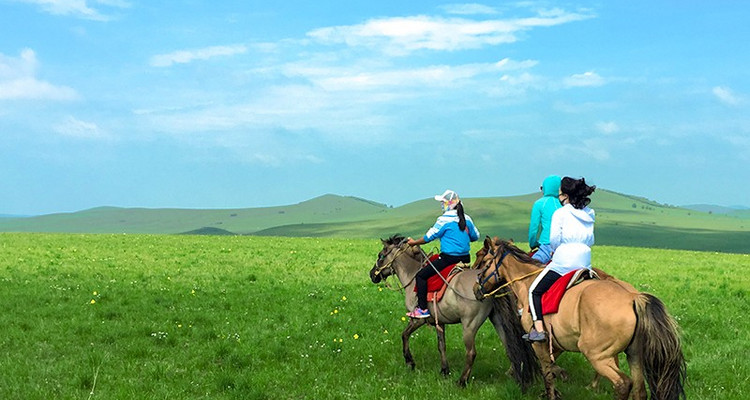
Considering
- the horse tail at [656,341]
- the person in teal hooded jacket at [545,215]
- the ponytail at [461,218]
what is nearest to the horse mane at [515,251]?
the person in teal hooded jacket at [545,215]

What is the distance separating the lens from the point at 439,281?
458 inches

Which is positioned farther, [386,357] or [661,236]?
[661,236]

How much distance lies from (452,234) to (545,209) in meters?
1.76

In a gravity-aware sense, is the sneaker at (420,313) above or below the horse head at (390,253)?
below

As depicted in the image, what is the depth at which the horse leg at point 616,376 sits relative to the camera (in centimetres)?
812

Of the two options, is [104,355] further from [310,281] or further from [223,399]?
[310,281]

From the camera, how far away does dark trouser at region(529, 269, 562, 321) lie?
Answer: 9.26m

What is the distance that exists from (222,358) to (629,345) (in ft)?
28.2

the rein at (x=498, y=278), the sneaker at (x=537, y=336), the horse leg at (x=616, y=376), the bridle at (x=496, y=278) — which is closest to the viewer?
the horse leg at (x=616, y=376)

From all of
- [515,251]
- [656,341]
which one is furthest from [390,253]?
[656,341]

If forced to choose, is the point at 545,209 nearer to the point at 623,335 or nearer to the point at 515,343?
the point at 515,343

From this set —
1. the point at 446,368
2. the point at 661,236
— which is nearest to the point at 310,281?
the point at 446,368

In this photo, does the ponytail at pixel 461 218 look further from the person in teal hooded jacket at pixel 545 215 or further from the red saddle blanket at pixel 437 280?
the person in teal hooded jacket at pixel 545 215

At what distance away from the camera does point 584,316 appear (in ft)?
27.8
